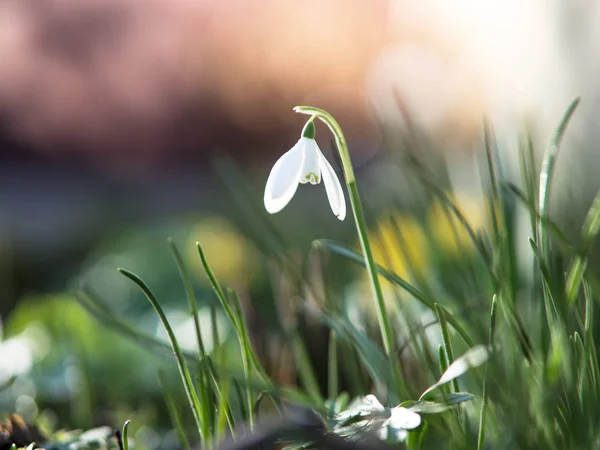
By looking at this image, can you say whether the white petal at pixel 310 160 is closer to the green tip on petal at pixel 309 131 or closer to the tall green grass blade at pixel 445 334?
the green tip on petal at pixel 309 131

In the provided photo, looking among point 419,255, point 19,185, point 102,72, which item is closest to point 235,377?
point 419,255

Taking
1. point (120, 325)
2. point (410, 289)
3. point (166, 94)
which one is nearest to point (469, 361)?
point (410, 289)

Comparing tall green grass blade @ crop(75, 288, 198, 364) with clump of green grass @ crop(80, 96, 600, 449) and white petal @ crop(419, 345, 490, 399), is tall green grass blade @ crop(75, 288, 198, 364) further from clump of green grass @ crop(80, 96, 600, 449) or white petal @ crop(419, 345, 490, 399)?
white petal @ crop(419, 345, 490, 399)

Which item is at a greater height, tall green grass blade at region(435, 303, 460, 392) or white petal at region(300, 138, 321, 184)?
white petal at region(300, 138, 321, 184)

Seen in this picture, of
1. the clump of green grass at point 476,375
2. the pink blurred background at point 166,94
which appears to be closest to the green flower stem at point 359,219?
the clump of green grass at point 476,375

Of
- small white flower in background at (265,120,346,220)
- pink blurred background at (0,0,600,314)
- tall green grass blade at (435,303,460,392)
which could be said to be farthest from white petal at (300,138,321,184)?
pink blurred background at (0,0,600,314)

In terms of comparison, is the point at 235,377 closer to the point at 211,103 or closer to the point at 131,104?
the point at 131,104

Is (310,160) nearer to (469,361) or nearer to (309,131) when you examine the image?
(309,131)

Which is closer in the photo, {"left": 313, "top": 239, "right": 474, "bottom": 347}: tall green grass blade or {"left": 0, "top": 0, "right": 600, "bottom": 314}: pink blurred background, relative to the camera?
{"left": 313, "top": 239, "right": 474, "bottom": 347}: tall green grass blade
